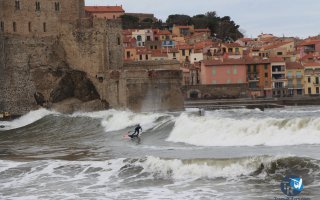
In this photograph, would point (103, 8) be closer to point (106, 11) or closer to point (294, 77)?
point (106, 11)

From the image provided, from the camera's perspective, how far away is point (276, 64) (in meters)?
66.2

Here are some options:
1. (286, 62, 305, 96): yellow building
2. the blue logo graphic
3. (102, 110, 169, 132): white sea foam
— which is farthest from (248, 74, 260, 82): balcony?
the blue logo graphic

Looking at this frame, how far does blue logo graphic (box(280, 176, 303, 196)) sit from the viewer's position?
13.6 m

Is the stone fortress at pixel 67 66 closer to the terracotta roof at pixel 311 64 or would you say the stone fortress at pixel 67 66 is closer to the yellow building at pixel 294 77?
the yellow building at pixel 294 77

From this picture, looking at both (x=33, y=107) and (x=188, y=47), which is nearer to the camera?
(x=33, y=107)

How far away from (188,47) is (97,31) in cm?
3746

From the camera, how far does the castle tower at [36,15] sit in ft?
136

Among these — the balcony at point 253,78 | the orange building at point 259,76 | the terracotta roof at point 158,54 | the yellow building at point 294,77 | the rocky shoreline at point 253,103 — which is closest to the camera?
the rocky shoreline at point 253,103

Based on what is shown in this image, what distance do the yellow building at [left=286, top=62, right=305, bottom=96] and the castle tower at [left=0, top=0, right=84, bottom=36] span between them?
29777 mm

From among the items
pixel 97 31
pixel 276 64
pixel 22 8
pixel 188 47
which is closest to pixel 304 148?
pixel 97 31

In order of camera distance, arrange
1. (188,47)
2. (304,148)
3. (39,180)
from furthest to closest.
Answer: (188,47) → (304,148) → (39,180)

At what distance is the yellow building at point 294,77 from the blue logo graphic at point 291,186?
52.1 meters

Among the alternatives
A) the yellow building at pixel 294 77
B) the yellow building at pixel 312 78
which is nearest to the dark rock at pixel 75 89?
the yellow building at pixel 294 77

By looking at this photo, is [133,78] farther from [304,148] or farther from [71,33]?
[304,148]
